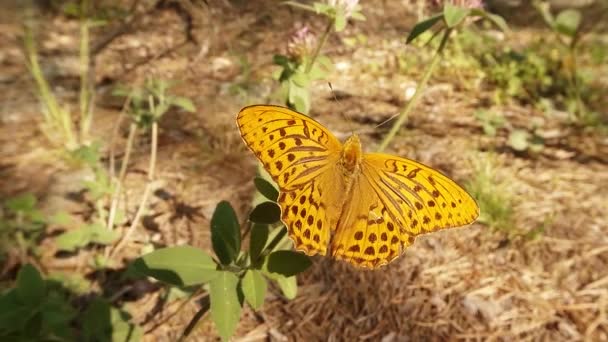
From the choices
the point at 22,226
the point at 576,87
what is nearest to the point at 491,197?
the point at 576,87

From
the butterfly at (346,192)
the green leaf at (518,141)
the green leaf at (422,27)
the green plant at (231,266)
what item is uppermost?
the green leaf at (422,27)

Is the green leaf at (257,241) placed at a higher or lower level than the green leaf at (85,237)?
higher

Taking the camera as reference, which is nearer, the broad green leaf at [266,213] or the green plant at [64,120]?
the broad green leaf at [266,213]

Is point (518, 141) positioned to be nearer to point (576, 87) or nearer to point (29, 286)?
point (576, 87)

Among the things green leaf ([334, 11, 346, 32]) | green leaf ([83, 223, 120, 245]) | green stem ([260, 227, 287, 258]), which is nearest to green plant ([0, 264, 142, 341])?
green leaf ([83, 223, 120, 245])

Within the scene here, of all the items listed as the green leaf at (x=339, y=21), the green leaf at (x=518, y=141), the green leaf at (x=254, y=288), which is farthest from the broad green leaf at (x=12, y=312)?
the green leaf at (x=518, y=141)

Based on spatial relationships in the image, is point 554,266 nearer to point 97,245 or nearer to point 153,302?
point 153,302

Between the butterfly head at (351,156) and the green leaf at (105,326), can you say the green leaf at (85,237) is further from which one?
the butterfly head at (351,156)
